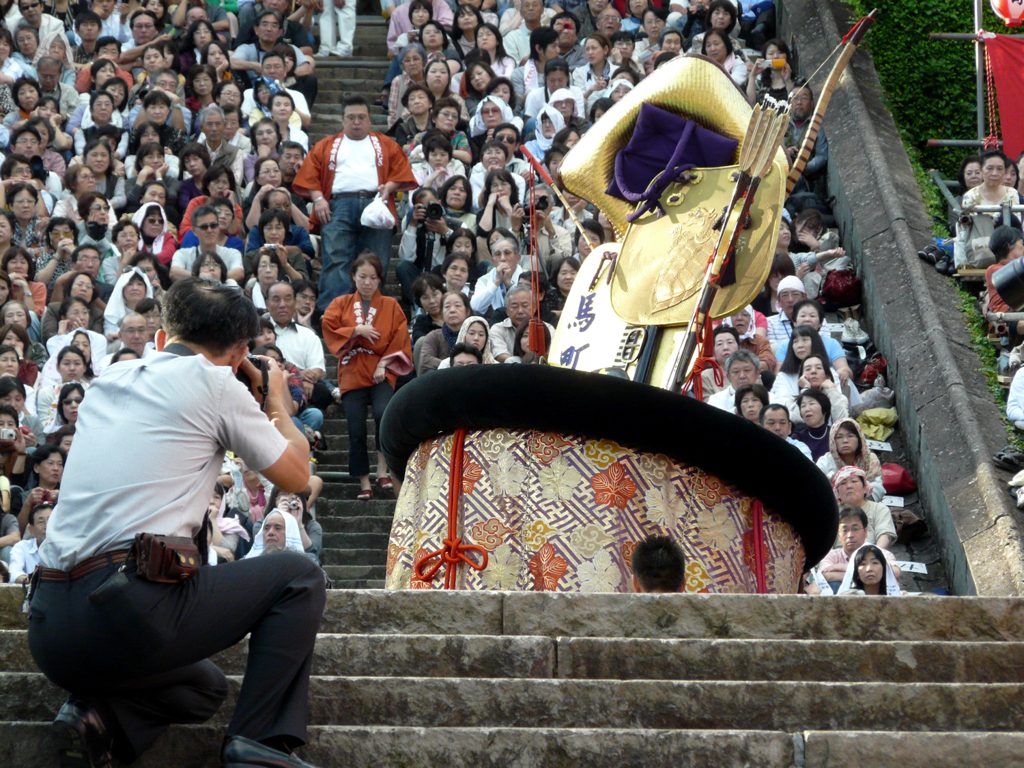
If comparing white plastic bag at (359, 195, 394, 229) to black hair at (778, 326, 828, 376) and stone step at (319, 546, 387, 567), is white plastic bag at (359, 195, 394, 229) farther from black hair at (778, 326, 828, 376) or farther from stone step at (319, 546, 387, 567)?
black hair at (778, 326, 828, 376)

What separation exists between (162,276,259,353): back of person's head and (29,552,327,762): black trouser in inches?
25.1

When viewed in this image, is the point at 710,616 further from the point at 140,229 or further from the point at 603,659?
the point at 140,229

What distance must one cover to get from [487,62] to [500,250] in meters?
4.08

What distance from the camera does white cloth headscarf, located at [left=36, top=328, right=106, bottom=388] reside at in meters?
11.2

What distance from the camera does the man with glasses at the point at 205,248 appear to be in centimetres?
1251

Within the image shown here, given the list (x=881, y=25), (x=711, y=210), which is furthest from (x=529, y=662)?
(x=881, y=25)

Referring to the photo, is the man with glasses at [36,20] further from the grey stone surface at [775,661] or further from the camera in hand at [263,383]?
the grey stone surface at [775,661]

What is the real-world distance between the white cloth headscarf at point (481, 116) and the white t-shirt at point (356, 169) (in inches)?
66.6

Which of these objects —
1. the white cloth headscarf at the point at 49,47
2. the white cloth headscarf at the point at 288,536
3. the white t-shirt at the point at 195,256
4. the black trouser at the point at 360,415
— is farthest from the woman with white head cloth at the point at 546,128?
the white cloth headscarf at the point at 288,536

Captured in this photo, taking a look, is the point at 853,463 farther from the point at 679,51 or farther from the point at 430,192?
the point at 679,51

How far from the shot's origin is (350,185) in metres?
13.3

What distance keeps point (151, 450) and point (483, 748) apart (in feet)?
4.09

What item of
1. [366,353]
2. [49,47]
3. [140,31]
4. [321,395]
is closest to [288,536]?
[366,353]

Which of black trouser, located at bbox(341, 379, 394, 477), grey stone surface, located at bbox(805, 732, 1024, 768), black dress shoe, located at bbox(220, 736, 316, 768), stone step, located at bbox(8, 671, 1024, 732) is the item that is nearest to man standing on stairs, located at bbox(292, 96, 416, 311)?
black trouser, located at bbox(341, 379, 394, 477)
